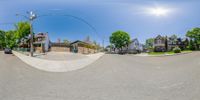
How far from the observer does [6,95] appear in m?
5.93

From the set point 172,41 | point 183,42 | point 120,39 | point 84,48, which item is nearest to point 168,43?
point 172,41

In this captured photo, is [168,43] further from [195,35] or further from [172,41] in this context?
[195,35]

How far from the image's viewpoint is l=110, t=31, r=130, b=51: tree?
907cm

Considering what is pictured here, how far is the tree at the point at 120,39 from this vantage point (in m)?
9.07

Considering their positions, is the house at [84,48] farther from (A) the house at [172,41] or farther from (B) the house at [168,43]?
(A) the house at [172,41]

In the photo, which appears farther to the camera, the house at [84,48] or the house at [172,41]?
the house at [84,48]

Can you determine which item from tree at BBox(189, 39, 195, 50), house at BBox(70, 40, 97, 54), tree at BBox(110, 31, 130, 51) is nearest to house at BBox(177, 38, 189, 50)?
tree at BBox(189, 39, 195, 50)

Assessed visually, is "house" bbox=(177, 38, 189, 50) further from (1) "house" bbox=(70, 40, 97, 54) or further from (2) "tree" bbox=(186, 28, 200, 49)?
(1) "house" bbox=(70, 40, 97, 54)

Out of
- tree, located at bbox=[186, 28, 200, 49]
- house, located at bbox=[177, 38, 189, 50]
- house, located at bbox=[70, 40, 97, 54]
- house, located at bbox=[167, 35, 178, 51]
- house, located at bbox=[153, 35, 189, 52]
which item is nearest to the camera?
tree, located at bbox=[186, 28, 200, 49]

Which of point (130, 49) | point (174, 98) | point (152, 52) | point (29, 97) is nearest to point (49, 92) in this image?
point (29, 97)

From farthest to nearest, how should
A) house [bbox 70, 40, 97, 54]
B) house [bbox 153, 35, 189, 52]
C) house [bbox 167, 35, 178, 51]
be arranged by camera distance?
house [bbox 70, 40, 97, 54] → house [bbox 153, 35, 189, 52] → house [bbox 167, 35, 178, 51]

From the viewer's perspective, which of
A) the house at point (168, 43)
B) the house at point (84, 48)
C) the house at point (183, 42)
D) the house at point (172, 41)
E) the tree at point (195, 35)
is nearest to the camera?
the tree at point (195, 35)

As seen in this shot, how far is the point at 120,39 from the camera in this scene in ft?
30.8

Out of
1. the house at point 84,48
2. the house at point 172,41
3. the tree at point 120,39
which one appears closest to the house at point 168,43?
the house at point 172,41
